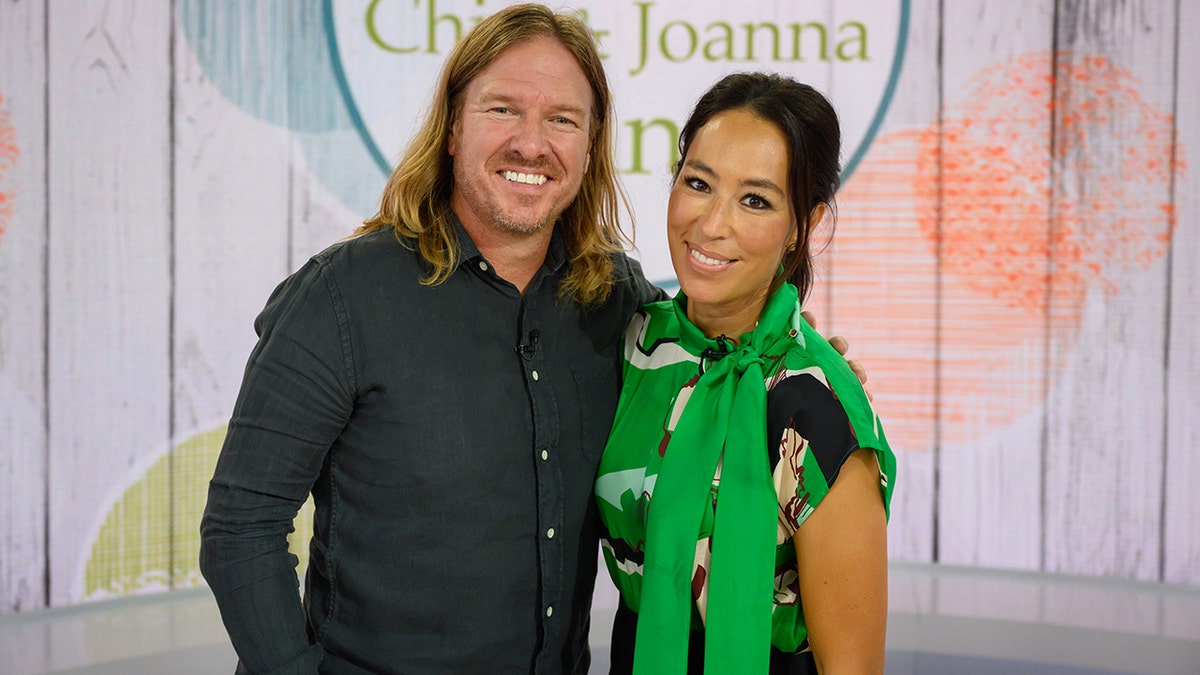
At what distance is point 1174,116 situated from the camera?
9.24 feet

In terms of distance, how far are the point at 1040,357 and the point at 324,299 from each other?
6.47 ft

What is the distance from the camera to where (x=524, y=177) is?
1794 millimetres

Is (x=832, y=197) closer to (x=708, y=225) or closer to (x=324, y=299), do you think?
(x=708, y=225)

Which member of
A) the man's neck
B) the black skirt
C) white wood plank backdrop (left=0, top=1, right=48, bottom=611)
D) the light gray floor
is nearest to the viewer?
the black skirt

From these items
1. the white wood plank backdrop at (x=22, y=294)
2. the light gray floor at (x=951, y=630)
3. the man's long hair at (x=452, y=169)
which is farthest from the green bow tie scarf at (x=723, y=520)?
the white wood plank backdrop at (x=22, y=294)

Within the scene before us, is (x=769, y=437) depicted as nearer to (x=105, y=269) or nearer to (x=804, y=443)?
(x=804, y=443)

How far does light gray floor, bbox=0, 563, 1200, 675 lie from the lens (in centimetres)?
232

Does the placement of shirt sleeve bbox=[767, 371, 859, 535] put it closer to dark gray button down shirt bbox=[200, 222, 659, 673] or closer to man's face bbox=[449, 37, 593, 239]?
dark gray button down shirt bbox=[200, 222, 659, 673]

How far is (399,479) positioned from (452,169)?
0.56 metres

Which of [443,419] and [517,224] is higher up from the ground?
[517,224]

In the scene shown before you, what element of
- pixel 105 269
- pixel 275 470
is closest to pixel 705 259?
pixel 275 470

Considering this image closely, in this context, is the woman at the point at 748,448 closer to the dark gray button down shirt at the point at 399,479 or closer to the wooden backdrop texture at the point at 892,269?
the dark gray button down shirt at the point at 399,479

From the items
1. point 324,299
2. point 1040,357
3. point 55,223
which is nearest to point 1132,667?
point 1040,357

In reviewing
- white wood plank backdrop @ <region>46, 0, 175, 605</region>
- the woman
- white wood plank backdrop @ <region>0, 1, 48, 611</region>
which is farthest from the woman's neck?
white wood plank backdrop @ <region>0, 1, 48, 611</region>
